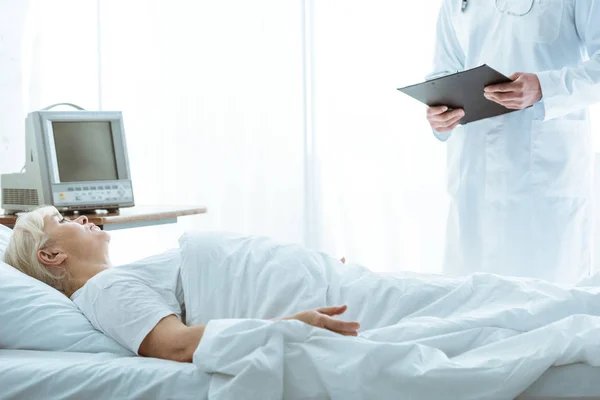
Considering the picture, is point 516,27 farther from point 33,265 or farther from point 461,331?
point 33,265

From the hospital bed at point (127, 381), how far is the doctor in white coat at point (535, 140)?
Result: 910 mm

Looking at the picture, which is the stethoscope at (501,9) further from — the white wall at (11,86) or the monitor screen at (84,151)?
the white wall at (11,86)

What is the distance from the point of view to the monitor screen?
103 inches

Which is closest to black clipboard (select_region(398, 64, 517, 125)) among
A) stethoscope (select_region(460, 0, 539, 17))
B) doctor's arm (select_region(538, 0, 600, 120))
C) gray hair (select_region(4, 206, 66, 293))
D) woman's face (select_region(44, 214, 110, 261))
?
doctor's arm (select_region(538, 0, 600, 120))

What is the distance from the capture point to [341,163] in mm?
3363

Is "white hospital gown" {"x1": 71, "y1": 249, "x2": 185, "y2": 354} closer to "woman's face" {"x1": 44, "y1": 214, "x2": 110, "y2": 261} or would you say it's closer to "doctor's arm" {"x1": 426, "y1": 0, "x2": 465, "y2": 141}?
"woman's face" {"x1": 44, "y1": 214, "x2": 110, "y2": 261}

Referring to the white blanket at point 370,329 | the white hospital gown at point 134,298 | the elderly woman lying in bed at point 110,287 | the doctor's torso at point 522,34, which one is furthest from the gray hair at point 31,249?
the doctor's torso at point 522,34

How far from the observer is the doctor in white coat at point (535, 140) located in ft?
6.61

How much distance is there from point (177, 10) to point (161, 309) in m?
2.45

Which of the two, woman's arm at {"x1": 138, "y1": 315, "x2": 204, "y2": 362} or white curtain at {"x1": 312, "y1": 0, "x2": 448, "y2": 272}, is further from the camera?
white curtain at {"x1": 312, "y1": 0, "x2": 448, "y2": 272}

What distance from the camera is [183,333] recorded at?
1.41 m

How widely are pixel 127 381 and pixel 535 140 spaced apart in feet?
4.50

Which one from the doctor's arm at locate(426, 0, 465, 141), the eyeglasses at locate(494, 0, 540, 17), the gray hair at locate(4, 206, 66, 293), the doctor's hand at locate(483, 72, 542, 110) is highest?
the eyeglasses at locate(494, 0, 540, 17)

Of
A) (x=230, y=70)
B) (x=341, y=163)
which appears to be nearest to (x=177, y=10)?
(x=230, y=70)
